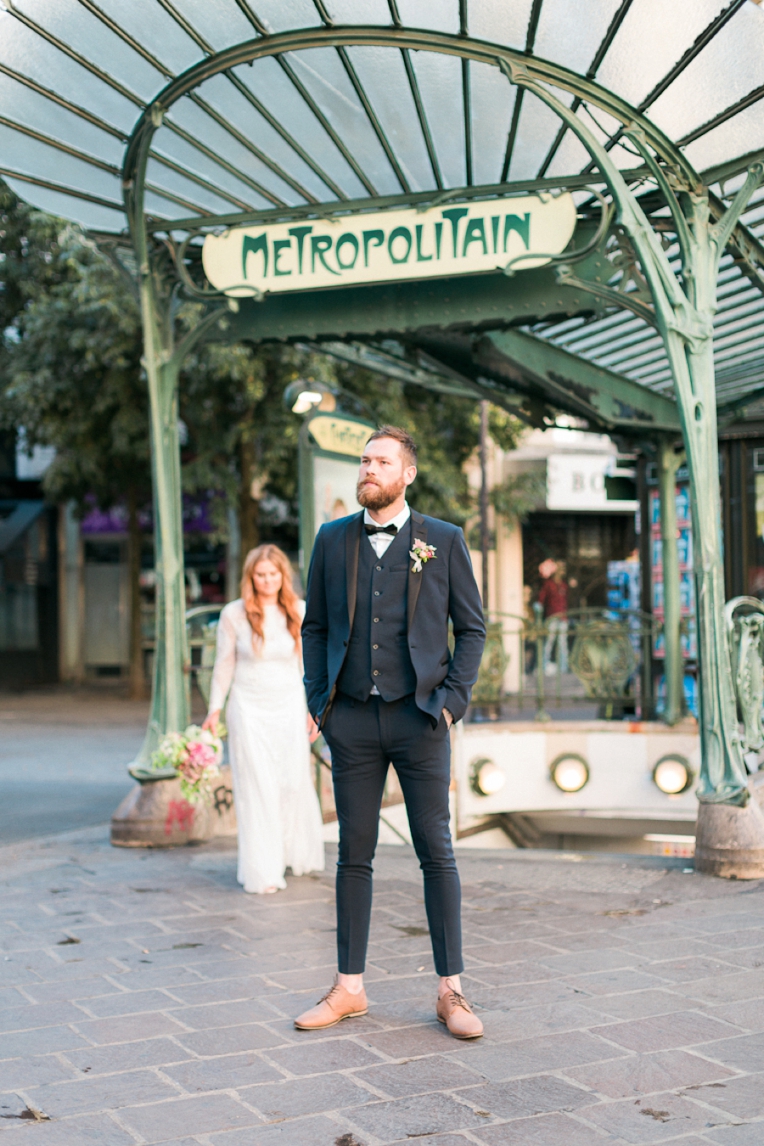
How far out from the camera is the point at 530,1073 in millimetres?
3369

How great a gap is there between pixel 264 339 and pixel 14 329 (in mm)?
14351

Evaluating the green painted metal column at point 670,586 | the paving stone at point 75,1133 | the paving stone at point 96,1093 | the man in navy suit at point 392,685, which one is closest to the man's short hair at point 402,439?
the man in navy suit at point 392,685

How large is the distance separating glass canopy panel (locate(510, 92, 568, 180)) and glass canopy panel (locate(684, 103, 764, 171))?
72cm

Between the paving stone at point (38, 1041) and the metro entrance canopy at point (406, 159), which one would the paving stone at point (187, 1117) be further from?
the metro entrance canopy at point (406, 159)

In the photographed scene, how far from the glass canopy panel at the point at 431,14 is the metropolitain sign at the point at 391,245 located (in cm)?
120

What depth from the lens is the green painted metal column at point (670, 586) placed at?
32.1ft

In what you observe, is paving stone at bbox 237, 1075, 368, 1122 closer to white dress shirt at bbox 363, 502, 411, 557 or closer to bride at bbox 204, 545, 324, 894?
white dress shirt at bbox 363, 502, 411, 557

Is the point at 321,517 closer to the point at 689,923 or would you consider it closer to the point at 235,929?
the point at 235,929

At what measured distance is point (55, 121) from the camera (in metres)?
6.10

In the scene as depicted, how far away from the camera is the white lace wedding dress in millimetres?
6148

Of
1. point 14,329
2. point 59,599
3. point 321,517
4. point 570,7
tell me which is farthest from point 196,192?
point 59,599

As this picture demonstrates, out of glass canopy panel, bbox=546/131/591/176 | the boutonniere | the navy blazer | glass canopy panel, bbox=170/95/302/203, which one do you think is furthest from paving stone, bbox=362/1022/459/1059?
glass canopy panel, bbox=170/95/302/203

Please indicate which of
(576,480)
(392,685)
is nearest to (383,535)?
(392,685)

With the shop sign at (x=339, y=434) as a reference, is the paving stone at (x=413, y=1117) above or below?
below
